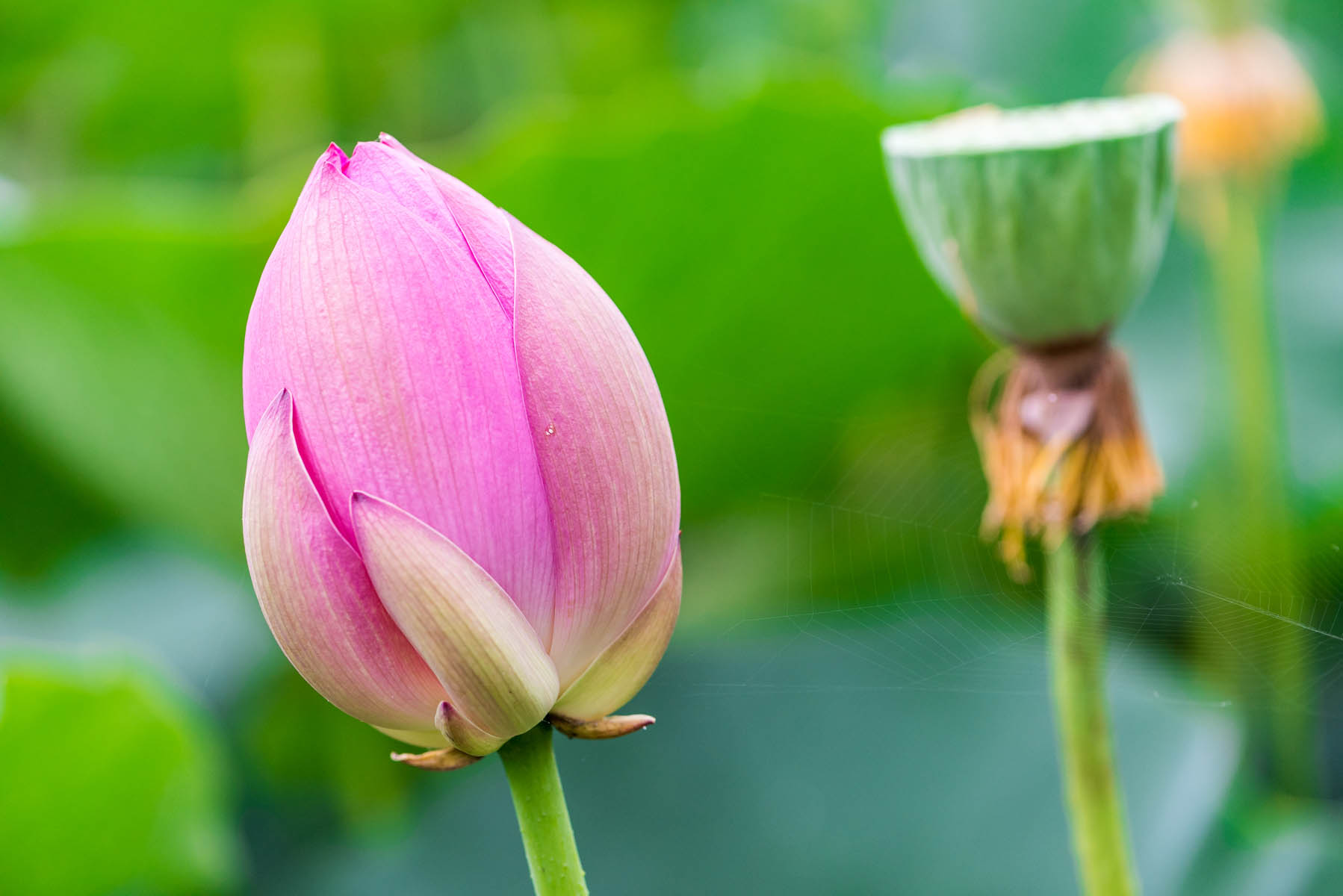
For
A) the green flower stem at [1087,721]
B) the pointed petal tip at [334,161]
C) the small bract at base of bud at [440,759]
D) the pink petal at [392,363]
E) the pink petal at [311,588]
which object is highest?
the pointed petal tip at [334,161]

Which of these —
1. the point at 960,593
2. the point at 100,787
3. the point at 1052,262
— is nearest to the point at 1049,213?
the point at 1052,262

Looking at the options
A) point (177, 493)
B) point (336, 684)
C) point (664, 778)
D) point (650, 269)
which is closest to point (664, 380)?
point (650, 269)

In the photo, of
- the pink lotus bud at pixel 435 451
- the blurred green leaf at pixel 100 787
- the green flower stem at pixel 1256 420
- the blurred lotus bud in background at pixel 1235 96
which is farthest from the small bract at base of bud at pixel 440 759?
the blurred lotus bud in background at pixel 1235 96

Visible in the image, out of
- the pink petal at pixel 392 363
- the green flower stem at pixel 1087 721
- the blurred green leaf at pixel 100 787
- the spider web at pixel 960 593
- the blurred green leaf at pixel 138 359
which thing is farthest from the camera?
the blurred green leaf at pixel 138 359

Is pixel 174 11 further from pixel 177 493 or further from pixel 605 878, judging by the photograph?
pixel 605 878

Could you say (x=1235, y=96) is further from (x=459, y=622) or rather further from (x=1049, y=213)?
(x=459, y=622)

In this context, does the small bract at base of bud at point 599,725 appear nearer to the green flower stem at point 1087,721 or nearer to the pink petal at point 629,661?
the pink petal at point 629,661

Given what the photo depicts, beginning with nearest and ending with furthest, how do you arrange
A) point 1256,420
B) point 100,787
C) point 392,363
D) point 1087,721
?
point 392,363 < point 1087,721 < point 100,787 < point 1256,420
